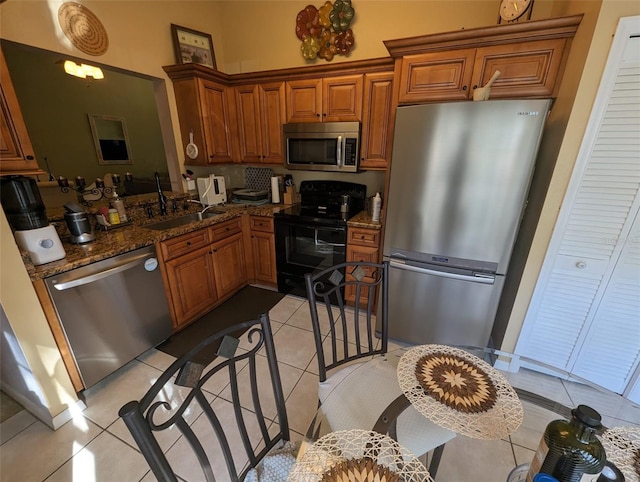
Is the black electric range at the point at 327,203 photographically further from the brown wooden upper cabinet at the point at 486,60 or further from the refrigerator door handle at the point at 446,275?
the brown wooden upper cabinet at the point at 486,60

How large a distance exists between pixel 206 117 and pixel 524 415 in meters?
3.11

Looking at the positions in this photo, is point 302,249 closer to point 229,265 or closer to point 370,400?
point 229,265

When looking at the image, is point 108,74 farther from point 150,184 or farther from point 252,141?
point 252,141

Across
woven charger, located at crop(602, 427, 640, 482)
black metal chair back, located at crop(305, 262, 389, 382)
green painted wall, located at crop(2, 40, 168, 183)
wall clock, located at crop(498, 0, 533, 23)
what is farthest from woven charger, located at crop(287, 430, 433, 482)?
green painted wall, located at crop(2, 40, 168, 183)

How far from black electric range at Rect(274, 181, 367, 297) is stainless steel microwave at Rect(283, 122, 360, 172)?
1.19 feet

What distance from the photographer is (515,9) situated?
1693mm

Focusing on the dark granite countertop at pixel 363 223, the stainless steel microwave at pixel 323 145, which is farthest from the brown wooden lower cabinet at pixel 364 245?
the stainless steel microwave at pixel 323 145

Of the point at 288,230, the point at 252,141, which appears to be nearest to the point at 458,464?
the point at 288,230

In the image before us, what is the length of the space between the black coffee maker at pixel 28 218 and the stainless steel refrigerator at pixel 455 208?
2025mm

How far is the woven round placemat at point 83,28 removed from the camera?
5.96 ft

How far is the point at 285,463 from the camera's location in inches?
35.0

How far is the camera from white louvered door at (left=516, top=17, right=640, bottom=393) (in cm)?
133

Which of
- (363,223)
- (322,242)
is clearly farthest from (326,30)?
(322,242)

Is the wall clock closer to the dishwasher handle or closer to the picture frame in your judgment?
the dishwasher handle
